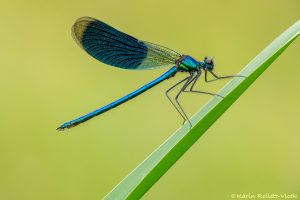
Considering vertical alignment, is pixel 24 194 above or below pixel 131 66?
below

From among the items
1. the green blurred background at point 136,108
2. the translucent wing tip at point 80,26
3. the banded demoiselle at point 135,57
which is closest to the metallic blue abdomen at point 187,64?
the banded demoiselle at point 135,57

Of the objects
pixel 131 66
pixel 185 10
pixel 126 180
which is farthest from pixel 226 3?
pixel 126 180

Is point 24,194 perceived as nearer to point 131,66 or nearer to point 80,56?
point 80,56

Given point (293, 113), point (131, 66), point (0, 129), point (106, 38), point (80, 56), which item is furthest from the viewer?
point (80, 56)

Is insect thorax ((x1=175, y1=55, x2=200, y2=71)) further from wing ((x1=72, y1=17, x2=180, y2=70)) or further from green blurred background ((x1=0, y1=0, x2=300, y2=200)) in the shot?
green blurred background ((x1=0, y1=0, x2=300, y2=200))

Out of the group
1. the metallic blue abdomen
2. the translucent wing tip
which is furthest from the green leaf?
the metallic blue abdomen
